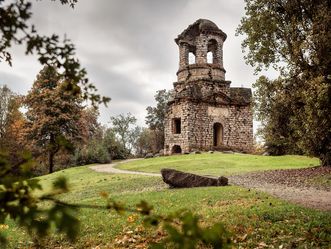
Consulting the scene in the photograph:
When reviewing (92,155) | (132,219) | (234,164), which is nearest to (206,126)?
(92,155)

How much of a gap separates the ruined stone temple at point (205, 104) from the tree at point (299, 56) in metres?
26.9

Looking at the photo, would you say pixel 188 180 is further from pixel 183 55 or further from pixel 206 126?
pixel 183 55

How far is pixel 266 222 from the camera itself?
28.3 feet

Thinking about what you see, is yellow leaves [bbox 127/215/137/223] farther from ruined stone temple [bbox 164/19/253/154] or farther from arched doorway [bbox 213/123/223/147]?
arched doorway [bbox 213/123/223/147]

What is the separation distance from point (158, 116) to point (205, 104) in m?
19.6

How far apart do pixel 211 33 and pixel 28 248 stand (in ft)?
136

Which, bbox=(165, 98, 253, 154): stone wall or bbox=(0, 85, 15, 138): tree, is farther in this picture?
bbox=(0, 85, 15, 138): tree

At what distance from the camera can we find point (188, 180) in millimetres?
17484

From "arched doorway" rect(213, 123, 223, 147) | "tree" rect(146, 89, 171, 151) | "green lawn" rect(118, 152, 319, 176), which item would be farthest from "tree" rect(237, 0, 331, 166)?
"tree" rect(146, 89, 171, 151)

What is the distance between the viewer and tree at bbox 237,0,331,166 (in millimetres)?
13156

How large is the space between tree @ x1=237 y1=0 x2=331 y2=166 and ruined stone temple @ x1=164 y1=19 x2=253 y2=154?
26.9m

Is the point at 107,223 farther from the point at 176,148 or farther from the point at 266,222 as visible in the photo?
the point at 176,148

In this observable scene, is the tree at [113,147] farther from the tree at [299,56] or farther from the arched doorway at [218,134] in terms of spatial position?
the tree at [299,56]

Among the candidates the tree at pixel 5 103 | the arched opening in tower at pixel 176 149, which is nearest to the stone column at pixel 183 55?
the arched opening in tower at pixel 176 149
